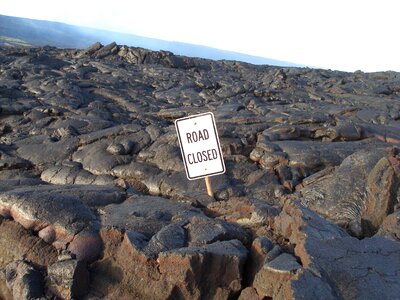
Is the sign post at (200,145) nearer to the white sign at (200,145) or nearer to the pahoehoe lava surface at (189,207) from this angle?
the white sign at (200,145)

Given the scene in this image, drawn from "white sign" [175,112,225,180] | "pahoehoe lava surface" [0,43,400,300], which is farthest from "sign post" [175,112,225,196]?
"pahoehoe lava surface" [0,43,400,300]

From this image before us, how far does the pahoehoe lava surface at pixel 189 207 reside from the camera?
4520 millimetres

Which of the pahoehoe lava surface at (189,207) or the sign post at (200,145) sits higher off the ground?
the sign post at (200,145)

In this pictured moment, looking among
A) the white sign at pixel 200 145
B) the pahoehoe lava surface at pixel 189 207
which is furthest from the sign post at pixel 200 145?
the pahoehoe lava surface at pixel 189 207

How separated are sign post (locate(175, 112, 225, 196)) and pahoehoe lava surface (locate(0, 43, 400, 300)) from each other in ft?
2.36

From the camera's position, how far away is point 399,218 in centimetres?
604

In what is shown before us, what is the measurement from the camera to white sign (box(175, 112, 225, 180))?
712 cm

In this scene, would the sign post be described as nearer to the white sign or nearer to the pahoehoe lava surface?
the white sign

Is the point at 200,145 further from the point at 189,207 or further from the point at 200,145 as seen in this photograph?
the point at 189,207

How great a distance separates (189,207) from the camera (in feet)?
23.0

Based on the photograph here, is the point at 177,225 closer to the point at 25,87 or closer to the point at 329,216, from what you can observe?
the point at 329,216

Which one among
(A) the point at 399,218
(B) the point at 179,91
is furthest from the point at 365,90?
(A) the point at 399,218

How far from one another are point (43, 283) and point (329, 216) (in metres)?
5.24

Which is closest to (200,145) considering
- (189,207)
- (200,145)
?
(200,145)
